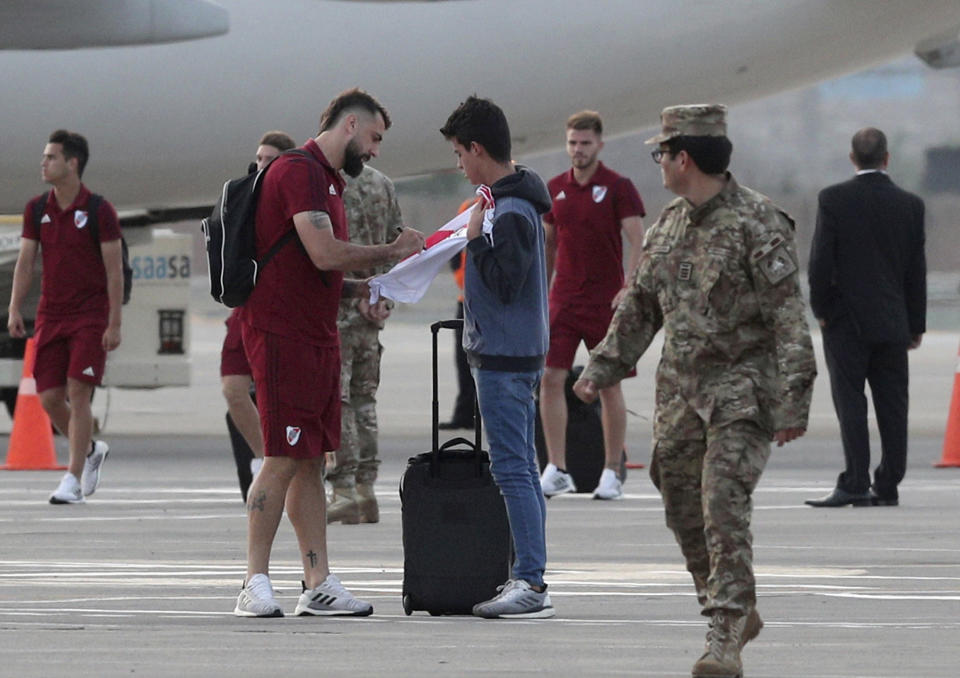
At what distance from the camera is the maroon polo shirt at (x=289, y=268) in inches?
293

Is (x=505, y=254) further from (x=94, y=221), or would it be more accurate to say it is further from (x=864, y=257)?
(x=94, y=221)

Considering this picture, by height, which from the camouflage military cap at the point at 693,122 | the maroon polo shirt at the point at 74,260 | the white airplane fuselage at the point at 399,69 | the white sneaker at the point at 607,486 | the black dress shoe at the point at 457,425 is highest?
the white airplane fuselage at the point at 399,69

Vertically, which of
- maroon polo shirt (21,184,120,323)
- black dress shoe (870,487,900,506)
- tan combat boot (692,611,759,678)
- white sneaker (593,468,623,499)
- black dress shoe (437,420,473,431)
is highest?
maroon polo shirt (21,184,120,323)

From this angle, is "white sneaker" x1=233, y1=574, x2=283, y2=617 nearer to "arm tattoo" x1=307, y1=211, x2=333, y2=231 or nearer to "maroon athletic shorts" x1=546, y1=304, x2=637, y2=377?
"arm tattoo" x1=307, y1=211, x2=333, y2=231

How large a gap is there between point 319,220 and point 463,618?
1.38m

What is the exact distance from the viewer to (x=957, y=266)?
53.1m

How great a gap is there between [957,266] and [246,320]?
4709cm

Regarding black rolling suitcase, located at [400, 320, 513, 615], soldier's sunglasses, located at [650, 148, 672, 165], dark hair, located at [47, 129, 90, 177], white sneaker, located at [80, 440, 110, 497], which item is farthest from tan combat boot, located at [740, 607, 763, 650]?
Result: dark hair, located at [47, 129, 90, 177]

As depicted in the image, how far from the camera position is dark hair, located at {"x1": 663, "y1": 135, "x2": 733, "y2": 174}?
6.38 metres

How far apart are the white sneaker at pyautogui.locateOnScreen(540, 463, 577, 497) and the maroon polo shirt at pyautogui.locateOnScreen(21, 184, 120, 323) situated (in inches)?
96.8

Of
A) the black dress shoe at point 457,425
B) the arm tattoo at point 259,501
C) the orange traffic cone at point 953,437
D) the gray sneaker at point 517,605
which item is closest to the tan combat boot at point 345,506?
the arm tattoo at point 259,501

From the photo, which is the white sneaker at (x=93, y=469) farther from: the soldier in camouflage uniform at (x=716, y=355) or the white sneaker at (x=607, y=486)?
the soldier in camouflage uniform at (x=716, y=355)

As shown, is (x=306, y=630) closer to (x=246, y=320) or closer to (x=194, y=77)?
(x=246, y=320)

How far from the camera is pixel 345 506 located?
1041 centimetres
